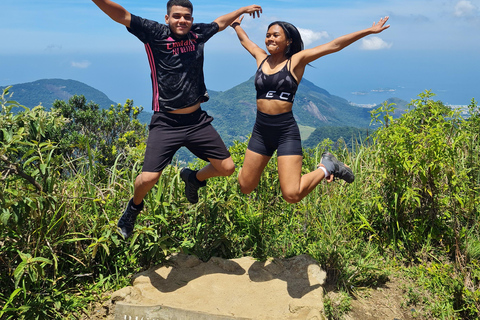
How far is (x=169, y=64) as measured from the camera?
395 cm

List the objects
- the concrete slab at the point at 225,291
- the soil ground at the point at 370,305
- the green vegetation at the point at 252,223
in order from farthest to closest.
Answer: the soil ground at the point at 370,305 → the green vegetation at the point at 252,223 → the concrete slab at the point at 225,291

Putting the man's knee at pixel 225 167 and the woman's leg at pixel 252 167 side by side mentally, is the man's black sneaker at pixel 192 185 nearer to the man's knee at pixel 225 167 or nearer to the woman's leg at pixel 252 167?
A: the man's knee at pixel 225 167

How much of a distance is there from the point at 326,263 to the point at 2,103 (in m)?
3.25

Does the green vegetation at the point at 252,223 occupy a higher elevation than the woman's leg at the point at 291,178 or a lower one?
lower

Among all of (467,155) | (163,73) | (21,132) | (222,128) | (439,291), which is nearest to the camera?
(21,132)

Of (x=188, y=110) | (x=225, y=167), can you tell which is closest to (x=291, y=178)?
(x=225, y=167)

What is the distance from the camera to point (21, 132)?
3.57m

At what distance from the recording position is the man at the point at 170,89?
395cm

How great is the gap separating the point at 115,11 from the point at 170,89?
802mm

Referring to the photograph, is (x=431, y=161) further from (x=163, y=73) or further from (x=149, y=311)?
(x=149, y=311)

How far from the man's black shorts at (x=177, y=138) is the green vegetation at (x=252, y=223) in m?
0.51

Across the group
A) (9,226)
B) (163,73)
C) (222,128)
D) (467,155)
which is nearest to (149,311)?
(9,226)

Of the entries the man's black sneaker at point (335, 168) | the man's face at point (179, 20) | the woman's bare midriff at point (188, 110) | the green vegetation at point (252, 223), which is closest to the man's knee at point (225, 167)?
the green vegetation at point (252, 223)

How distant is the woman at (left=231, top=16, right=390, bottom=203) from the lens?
13.0 feet
